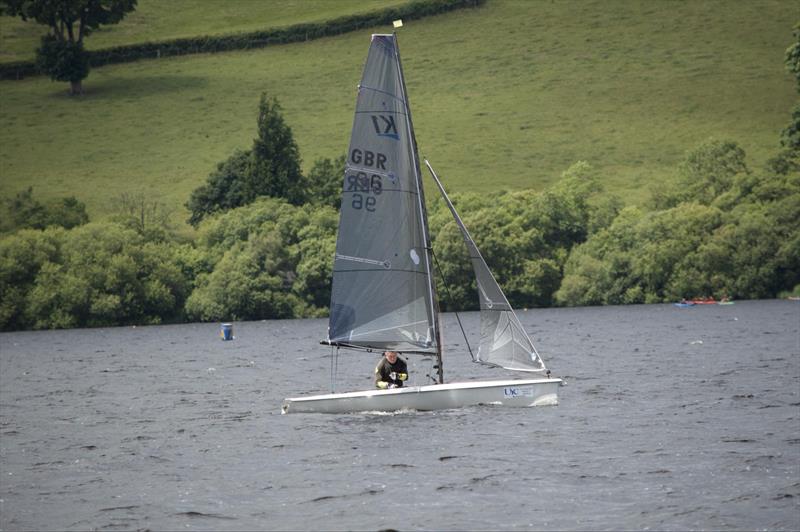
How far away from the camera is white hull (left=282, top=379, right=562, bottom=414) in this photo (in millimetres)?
42688

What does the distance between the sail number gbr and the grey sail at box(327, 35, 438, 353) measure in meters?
0.03

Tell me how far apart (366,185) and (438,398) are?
7.66 meters

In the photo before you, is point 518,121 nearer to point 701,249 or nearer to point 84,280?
point 701,249

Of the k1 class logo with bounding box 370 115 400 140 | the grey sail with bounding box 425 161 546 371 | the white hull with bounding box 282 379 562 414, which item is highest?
the k1 class logo with bounding box 370 115 400 140

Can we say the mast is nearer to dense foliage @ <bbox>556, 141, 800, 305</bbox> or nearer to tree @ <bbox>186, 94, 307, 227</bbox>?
dense foliage @ <bbox>556, 141, 800, 305</bbox>

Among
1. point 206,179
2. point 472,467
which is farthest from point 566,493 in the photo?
point 206,179

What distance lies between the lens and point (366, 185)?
4428 cm

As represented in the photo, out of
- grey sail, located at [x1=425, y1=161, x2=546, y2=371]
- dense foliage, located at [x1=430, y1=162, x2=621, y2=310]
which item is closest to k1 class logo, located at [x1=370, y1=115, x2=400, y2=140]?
grey sail, located at [x1=425, y1=161, x2=546, y2=371]

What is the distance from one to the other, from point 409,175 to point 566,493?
49.3 ft

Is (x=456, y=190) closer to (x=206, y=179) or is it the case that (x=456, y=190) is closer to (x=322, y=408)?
(x=206, y=179)

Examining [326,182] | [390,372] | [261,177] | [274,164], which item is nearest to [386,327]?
[390,372]

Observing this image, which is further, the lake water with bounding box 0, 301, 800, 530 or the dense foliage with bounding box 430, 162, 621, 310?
the dense foliage with bounding box 430, 162, 621, 310

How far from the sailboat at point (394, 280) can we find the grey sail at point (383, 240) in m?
0.03

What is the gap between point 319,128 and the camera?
18750cm
